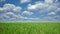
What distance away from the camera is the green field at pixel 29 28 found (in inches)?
78.7

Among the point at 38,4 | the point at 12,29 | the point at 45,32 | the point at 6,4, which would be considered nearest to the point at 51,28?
the point at 45,32

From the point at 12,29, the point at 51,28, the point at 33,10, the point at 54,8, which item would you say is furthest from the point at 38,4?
the point at 12,29

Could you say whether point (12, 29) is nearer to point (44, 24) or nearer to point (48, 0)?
point (44, 24)

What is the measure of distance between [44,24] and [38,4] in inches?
14.8

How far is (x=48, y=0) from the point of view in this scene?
2.04 m

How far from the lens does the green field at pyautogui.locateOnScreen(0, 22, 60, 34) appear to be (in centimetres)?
200

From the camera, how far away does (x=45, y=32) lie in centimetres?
199

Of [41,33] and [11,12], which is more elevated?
[11,12]

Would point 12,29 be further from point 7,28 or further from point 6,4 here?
point 6,4

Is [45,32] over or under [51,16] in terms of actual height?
under

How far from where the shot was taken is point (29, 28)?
2.04 m

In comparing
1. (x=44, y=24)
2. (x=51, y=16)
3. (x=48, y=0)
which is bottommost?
(x=44, y=24)

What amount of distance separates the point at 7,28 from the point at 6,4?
1.46 ft

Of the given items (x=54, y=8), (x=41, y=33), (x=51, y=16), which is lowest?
(x=41, y=33)
